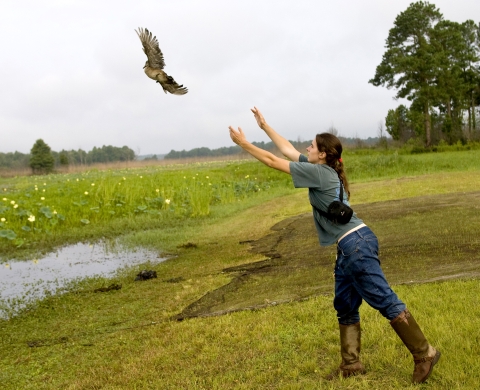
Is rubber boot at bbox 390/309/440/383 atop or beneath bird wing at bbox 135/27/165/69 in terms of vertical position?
beneath

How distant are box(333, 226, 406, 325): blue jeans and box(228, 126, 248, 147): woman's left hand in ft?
3.47

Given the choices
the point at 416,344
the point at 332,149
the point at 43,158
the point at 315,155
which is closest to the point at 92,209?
the point at 315,155

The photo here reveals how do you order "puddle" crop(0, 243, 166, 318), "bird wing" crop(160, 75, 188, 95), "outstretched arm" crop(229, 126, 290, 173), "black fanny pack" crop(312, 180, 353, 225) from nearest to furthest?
1. "black fanny pack" crop(312, 180, 353, 225)
2. "outstretched arm" crop(229, 126, 290, 173)
3. "bird wing" crop(160, 75, 188, 95)
4. "puddle" crop(0, 243, 166, 318)

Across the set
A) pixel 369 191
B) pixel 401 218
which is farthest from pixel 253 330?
pixel 369 191

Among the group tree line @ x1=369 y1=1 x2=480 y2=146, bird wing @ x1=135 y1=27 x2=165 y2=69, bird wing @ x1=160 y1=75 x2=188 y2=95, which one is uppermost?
tree line @ x1=369 y1=1 x2=480 y2=146

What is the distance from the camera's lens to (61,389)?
3629mm

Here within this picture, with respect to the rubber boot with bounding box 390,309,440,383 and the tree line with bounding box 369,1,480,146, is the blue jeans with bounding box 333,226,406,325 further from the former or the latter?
the tree line with bounding box 369,1,480,146

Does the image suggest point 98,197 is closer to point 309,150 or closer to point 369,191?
point 369,191

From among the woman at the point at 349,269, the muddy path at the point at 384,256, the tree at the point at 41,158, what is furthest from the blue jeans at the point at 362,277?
the tree at the point at 41,158

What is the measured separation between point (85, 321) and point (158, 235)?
5441 mm

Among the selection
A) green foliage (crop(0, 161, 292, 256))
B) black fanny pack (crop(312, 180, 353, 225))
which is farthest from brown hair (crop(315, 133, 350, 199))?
green foliage (crop(0, 161, 292, 256))

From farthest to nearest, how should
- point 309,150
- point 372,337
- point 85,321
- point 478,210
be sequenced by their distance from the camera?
1. point 478,210
2. point 85,321
3. point 372,337
4. point 309,150

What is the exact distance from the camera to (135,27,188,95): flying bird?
4.74 meters

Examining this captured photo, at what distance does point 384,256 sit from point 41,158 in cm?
5087
